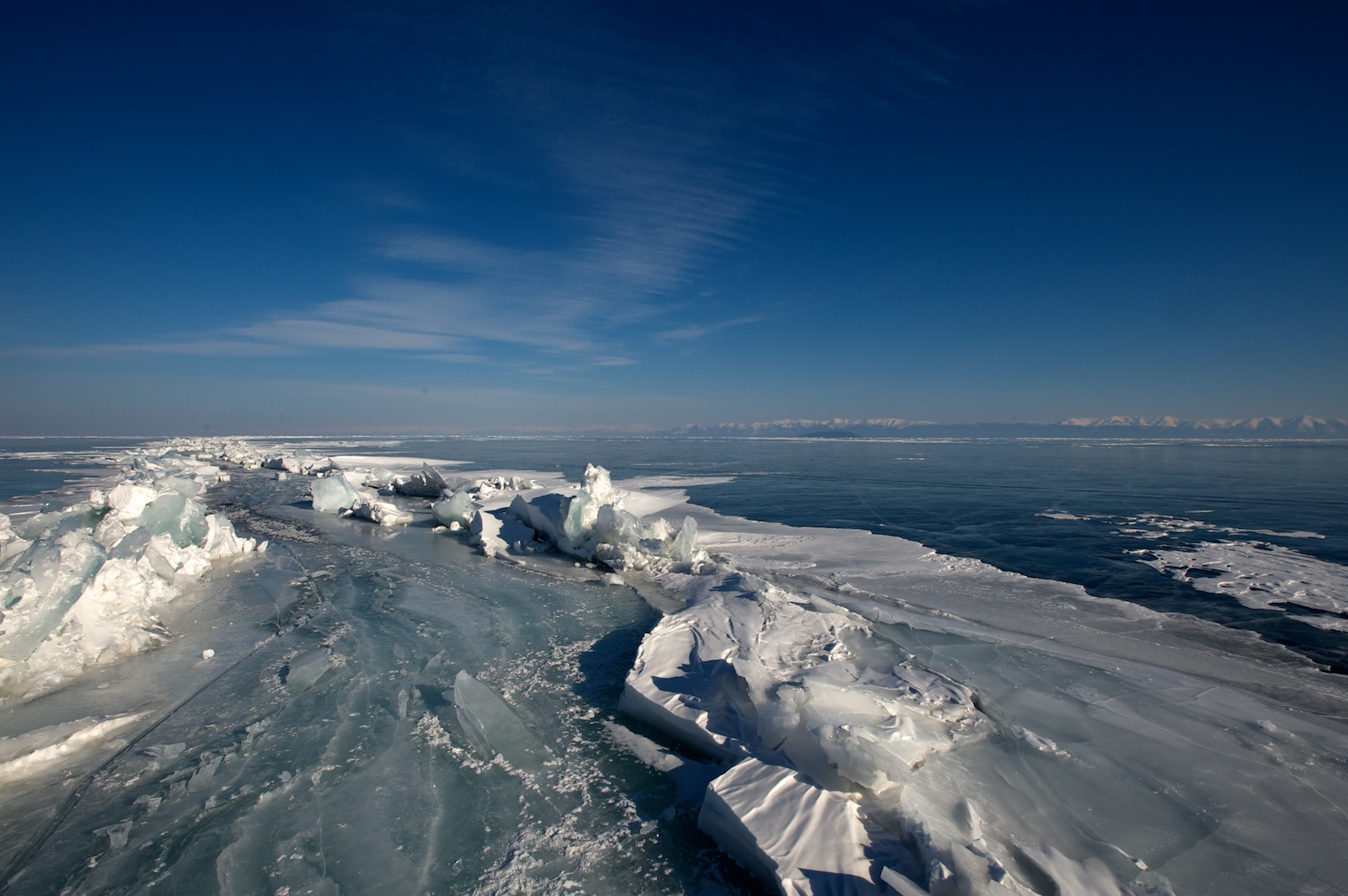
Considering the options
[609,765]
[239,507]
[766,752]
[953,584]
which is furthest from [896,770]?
[239,507]

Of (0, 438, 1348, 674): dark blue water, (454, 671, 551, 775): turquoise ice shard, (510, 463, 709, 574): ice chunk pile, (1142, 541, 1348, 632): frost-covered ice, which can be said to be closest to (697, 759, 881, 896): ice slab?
(454, 671, 551, 775): turquoise ice shard

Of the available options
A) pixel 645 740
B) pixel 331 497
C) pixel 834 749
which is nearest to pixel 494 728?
pixel 645 740

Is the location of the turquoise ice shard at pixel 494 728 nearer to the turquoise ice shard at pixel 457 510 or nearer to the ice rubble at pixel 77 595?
the ice rubble at pixel 77 595

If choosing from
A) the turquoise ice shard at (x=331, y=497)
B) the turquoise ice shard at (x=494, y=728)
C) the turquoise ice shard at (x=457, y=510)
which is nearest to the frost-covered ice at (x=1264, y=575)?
the turquoise ice shard at (x=494, y=728)

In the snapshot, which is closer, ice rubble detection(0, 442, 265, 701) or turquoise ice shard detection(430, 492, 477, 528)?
ice rubble detection(0, 442, 265, 701)

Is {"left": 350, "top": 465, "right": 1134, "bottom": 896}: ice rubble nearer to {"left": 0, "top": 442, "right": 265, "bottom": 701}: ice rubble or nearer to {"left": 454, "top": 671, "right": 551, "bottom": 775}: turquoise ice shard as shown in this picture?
{"left": 454, "top": 671, "right": 551, "bottom": 775}: turquoise ice shard

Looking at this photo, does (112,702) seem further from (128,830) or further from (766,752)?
(766,752)
